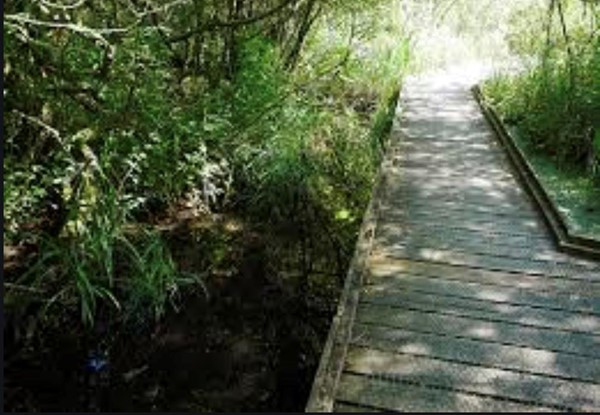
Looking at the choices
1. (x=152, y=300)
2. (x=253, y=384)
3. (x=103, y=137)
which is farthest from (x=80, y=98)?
(x=253, y=384)

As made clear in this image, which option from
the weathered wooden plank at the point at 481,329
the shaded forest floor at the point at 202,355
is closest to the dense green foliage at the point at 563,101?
the shaded forest floor at the point at 202,355

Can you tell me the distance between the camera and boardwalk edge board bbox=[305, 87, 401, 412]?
2.98 meters

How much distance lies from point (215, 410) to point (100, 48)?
2.45 meters

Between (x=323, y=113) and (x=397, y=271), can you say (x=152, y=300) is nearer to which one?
(x=397, y=271)

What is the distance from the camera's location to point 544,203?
539 centimetres

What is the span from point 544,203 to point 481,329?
6.85 ft

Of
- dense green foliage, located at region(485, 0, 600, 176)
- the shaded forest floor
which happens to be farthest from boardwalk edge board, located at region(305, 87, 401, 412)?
dense green foliage, located at region(485, 0, 600, 176)

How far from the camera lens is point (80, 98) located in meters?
4.61

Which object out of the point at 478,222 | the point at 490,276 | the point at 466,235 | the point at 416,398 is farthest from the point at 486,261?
the point at 416,398

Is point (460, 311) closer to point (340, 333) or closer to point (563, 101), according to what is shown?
point (340, 333)

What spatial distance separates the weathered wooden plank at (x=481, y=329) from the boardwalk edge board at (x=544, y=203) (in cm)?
114

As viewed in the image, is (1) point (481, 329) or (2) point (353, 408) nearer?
(2) point (353, 408)

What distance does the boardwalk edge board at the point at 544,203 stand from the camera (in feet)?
15.0

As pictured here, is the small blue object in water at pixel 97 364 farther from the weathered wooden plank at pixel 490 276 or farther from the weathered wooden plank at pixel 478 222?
the weathered wooden plank at pixel 478 222
